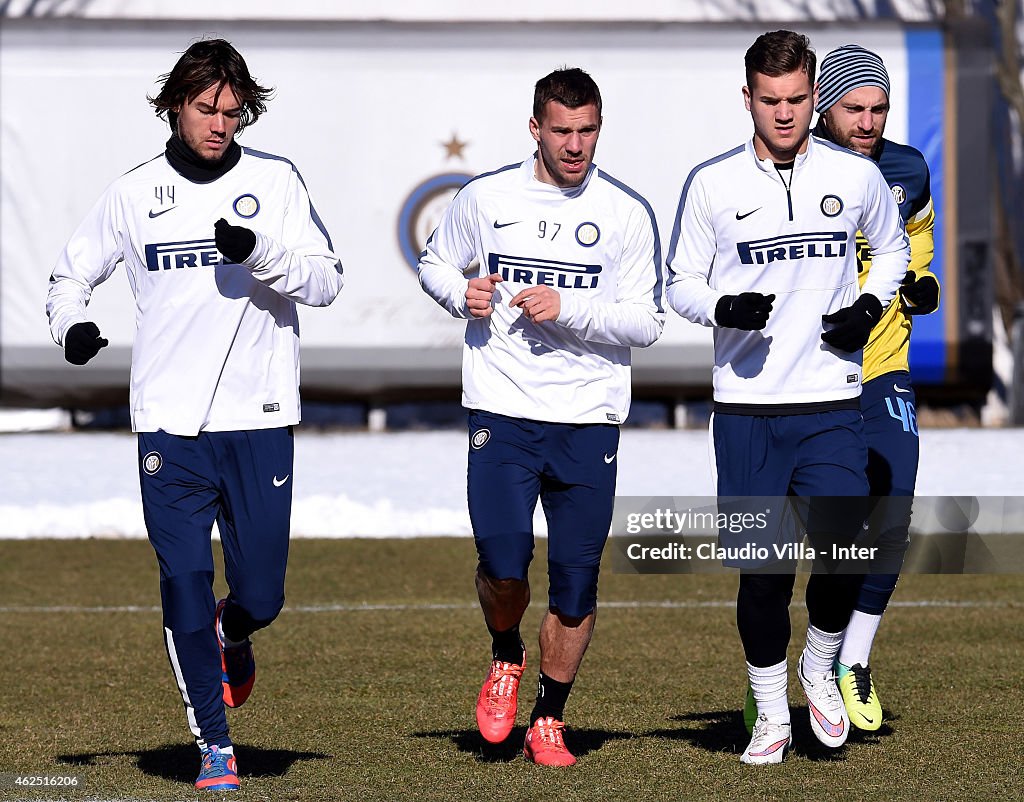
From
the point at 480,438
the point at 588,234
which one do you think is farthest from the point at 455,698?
the point at 588,234

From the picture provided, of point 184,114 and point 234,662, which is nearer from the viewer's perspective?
point 184,114

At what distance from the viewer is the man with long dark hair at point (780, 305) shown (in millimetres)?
5957

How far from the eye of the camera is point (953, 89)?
1476 centimetres

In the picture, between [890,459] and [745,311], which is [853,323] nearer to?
[745,311]

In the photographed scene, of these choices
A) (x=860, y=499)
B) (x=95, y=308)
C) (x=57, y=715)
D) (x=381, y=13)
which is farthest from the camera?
(x=381, y=13)

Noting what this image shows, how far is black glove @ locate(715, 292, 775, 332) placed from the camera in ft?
18.6

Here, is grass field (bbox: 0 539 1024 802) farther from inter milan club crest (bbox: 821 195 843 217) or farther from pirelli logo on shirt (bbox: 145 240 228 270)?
inter milan club crest (bbox: 821 195 843 217)

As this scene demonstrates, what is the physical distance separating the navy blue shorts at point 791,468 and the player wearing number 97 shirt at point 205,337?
4.57 feet

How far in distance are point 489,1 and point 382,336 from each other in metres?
4.04

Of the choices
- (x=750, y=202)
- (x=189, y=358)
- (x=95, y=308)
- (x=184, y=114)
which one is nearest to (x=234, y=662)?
(x=189, y=358)

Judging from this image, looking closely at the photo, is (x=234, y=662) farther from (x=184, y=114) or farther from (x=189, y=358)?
(x=184, y=114)

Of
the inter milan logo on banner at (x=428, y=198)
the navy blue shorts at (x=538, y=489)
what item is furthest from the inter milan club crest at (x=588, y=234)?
the inter milan logo on banner at (x=428, y=198)

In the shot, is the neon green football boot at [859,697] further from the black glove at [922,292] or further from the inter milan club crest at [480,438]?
the inter milan club crest at [480,438]

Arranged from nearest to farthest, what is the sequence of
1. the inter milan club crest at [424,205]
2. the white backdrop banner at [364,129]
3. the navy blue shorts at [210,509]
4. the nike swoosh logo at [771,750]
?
the navy blue shorts at [210,509] < the nike swoosh logo at [771,750] < the white backdrop banner at [364,129] < the inter milan club crest at [424,205]
